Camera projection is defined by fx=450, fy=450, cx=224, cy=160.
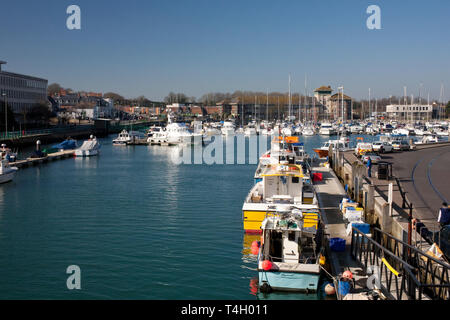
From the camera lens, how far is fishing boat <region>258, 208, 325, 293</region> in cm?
1401

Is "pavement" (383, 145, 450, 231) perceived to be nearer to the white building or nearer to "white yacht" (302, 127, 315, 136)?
"white yacht" (302, 127, 315, 136)

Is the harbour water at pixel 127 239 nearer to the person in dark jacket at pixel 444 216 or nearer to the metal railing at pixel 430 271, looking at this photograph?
the metal railing at pixel 430 271

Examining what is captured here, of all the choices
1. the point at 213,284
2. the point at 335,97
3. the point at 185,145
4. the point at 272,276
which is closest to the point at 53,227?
the point at 213,284

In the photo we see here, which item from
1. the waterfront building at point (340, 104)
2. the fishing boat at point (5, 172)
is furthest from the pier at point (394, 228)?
the waterfront building at point (340, 104)

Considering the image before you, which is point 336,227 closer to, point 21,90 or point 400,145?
point 400,145

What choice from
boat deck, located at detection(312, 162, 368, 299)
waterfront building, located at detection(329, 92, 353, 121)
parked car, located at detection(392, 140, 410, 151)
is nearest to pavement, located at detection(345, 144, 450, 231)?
boat deck, located at detection(312, 162, 368, 299)

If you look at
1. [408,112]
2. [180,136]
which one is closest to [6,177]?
[180,136]

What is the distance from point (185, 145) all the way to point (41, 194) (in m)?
50.6

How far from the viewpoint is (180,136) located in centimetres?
8419

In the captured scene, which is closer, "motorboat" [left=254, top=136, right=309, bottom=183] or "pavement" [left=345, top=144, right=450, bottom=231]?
"pavement" [left=345, top=144, right=450, bottom=231]

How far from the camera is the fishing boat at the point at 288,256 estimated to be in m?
14.0

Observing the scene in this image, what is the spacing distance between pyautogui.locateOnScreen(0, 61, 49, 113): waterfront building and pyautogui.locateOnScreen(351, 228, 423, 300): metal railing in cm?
9028
